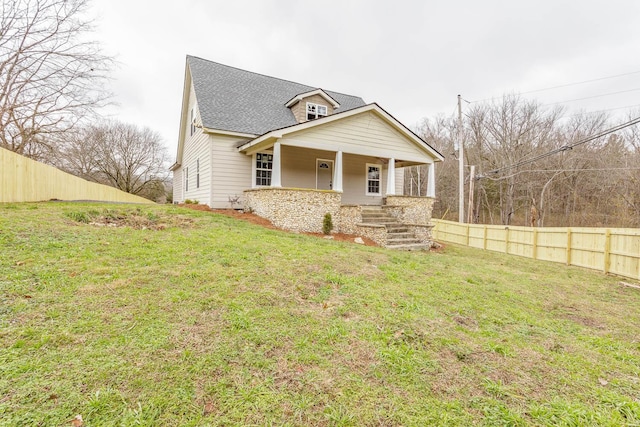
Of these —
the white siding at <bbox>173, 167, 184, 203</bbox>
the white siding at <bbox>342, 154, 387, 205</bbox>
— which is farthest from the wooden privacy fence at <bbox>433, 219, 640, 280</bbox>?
the white siding at <bbox>173, 167, 184, 203</bbox>

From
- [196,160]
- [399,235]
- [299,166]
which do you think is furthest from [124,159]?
[399,235]

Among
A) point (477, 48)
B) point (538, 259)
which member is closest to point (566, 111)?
point (477, 48)

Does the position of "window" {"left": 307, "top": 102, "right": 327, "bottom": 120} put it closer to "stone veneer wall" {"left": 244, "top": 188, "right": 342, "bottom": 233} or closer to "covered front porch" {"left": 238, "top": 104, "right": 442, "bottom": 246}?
"covered front porch" {"left": 238, "top": 104, "right": 442, "bottom": 246}

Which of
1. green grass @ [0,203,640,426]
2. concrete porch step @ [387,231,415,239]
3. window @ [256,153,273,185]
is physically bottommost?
green grass @ [0,203,640,426]

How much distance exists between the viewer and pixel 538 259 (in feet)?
36.2

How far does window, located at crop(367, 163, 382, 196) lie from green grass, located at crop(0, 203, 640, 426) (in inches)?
404

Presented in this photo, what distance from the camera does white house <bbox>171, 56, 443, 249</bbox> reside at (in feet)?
34.7

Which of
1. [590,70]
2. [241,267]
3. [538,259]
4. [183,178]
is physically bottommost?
[538,259]

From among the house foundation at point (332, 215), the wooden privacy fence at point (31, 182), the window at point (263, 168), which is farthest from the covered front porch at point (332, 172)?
the wooden privacy fence at point (31, 182)

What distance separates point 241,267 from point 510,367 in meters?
3.84

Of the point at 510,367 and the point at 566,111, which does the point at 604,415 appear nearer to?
the point at 510,367

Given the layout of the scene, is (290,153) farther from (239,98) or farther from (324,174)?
(239,98)

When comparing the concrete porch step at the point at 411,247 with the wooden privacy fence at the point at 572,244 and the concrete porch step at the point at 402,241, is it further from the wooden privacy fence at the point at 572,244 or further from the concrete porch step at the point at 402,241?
the wooden privacy fence at the point at 572,244

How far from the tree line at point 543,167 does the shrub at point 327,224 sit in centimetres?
1295
